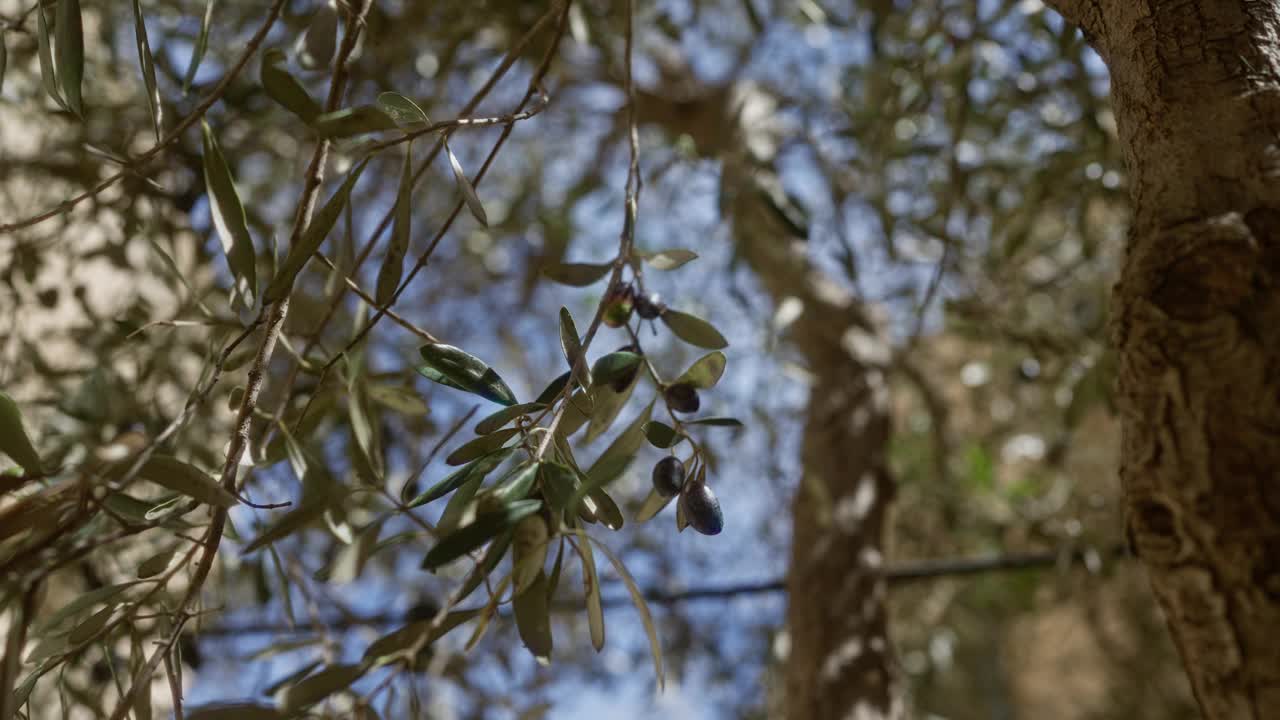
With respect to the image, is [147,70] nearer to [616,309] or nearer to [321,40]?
[321,40]

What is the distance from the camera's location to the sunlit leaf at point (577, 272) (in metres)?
0.83

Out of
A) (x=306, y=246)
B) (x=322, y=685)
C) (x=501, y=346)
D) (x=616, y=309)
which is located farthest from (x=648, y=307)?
(x=501, y=346)

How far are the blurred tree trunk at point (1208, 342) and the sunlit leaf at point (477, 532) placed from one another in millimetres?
326

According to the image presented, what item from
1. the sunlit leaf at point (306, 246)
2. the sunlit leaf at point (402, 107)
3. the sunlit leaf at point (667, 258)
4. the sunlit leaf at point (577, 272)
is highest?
the sunlit leaf at point (402, 107)

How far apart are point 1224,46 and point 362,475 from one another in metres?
0.61

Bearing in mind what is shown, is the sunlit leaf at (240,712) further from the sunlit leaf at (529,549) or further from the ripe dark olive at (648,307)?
the ripe dark olive at (648,307)

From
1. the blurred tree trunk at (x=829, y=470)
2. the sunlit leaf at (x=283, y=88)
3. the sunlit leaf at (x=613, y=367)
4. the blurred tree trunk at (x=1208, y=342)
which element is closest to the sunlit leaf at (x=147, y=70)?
the sunlit leaf at (x=283, y=88)

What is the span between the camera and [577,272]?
2.80 ft

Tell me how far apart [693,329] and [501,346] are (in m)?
2.39

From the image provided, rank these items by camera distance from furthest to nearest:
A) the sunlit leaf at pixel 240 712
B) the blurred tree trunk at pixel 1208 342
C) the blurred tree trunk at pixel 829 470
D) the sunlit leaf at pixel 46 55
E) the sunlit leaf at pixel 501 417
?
the blurred tree trunk at pixel 829 470 < the sunlit leaf at pixel 46 55 < the sunlit leaf at pixel 501 417 < the sunlit leaf at pixel 240 712 < the blurred tree trunk at pixel 1208 342

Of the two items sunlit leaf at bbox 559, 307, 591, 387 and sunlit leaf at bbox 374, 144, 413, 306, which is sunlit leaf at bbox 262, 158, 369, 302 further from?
sunlit leaf at bbox 559, 307, 591, 387

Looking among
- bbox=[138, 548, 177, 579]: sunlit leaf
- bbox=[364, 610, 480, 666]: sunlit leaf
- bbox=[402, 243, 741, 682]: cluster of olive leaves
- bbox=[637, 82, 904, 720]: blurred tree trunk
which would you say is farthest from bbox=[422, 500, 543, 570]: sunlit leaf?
bbox=[637, 82, 904, 720]: blurred tree trunk

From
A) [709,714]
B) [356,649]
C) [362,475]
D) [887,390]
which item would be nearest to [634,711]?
[709,714]

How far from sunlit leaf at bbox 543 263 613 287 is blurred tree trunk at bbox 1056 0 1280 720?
42 centimetres
